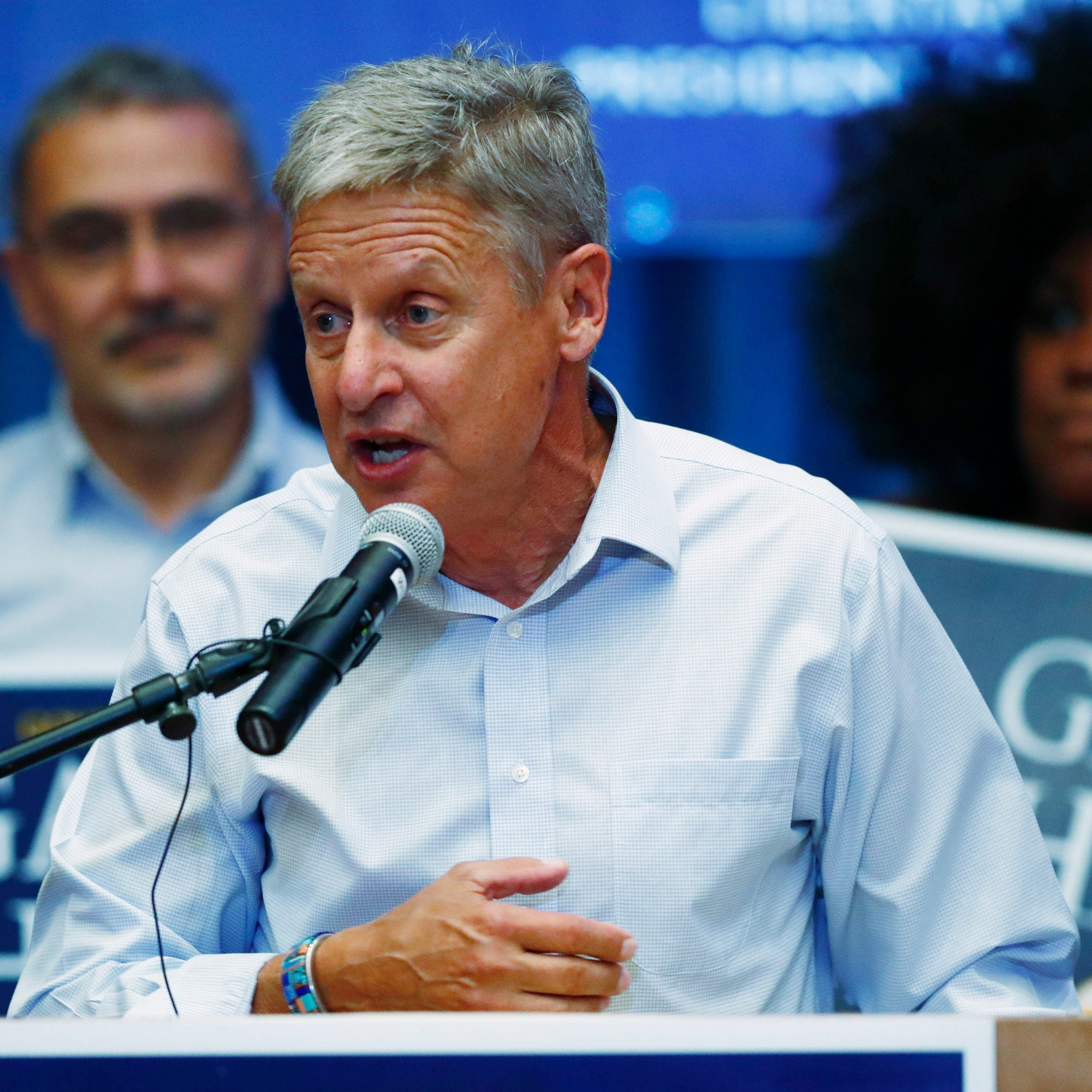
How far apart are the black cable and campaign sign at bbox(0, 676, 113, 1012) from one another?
5.41 feet

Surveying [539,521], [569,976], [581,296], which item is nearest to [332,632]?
[569,976]

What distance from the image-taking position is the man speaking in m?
1.55

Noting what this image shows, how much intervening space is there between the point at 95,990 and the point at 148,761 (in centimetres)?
26

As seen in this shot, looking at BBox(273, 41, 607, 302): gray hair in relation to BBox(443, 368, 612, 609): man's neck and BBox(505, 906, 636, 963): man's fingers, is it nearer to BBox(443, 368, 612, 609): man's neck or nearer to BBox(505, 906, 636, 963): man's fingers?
BBox(443, 368, 612, 609): man's neck

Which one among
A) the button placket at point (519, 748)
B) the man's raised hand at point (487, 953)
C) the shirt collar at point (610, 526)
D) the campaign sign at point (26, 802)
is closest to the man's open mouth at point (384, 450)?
the shirt collar at point (610, 526)

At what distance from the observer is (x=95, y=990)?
1.56 meters

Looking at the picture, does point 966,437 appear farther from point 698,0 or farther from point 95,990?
point 95,990

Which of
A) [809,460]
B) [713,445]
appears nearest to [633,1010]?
[713,445]

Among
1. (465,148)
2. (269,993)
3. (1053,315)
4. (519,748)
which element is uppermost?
(1053,315)

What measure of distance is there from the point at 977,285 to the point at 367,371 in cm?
207

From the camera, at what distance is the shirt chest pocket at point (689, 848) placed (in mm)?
1579

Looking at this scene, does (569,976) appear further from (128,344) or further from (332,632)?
(128,344)

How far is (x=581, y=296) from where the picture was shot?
1722mm

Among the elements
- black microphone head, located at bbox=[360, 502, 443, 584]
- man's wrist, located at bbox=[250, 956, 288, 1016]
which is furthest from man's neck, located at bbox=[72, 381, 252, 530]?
black microphone head, located at bbox=[360, 502, 443, 584]
